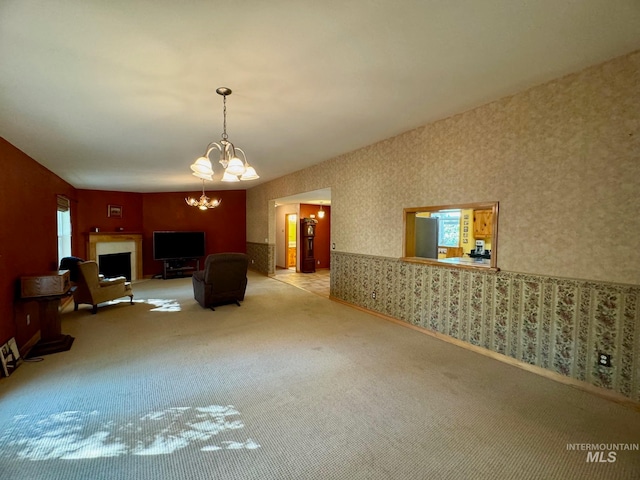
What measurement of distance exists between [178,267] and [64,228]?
3039mm

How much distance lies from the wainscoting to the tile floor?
2615 millimetres

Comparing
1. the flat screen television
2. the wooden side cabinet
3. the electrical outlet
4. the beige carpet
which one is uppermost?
the wooden side cabinet

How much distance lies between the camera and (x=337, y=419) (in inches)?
86.4

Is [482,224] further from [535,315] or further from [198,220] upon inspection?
[198,220]

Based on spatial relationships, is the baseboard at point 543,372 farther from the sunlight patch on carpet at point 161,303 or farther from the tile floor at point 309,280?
the sunlight patch on carpet at point 161,303

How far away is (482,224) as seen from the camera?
24.5 feet

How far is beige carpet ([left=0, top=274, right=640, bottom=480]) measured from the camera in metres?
1.76

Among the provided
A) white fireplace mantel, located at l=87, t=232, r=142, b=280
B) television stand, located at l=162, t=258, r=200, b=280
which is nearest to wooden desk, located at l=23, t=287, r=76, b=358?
white fireplace mantel, located at l=87, t=232, r=142, b=280

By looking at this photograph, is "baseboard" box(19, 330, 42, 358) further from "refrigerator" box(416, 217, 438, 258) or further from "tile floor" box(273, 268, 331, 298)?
"refrigerator" box(416, 217, 438, 258)

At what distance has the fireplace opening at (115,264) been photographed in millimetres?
7801

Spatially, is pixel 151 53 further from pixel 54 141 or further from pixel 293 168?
pixel 293 168

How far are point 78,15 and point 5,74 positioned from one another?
1078 millimetres

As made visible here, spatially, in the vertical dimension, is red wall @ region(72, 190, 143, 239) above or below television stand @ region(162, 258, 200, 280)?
above

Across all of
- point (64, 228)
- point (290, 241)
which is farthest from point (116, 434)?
point (290, 241)
